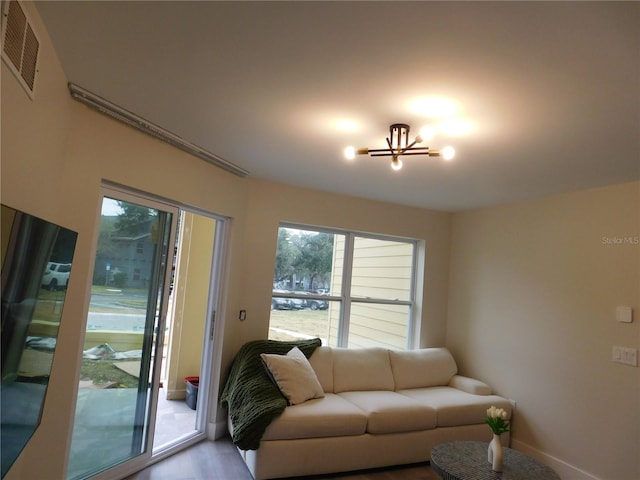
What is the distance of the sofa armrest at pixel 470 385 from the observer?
3939 millimetres

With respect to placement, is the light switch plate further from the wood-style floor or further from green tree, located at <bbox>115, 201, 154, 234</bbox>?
green tree, located at <bbox>115, 201, 154, 234</bbox>

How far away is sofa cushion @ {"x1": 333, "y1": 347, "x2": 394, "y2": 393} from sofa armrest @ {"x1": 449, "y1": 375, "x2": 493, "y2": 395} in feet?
2.33

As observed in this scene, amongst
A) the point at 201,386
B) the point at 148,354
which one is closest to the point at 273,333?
the point at 201,386

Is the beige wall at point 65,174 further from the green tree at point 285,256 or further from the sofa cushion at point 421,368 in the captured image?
the sofa cushion at point 421,368

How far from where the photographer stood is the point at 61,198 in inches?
88.8

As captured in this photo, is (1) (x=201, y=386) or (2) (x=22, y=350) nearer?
(2) (x=22, y=350)

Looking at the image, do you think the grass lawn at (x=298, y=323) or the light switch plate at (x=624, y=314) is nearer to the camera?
the light switch plate at (x=624, y=314)

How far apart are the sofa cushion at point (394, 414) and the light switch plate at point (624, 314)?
1617 mm

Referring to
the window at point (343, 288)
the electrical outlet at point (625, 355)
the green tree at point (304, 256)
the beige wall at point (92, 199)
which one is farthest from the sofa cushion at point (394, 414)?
the electrical outlet at point (625, 355)

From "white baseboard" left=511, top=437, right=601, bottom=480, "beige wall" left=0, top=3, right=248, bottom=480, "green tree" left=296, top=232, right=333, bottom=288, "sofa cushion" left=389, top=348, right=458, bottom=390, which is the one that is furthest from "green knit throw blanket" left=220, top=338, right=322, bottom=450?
"white baseboard" left=511, top=437, right=601, bottom=480

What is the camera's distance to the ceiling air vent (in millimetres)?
1291

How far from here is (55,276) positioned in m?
1.67

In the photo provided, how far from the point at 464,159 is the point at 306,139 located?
1.14m

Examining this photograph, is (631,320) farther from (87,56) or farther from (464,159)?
(87,56)
